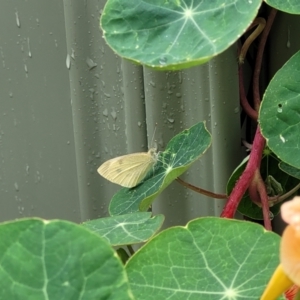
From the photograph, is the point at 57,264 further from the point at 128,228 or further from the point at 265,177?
the point at 265,177

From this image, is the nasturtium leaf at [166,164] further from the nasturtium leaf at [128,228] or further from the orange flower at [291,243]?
the orange flower at [291,243]

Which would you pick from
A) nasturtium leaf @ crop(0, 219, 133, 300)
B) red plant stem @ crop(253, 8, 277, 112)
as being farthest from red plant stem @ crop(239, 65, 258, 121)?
nasturtium leaf @ crop(0, 219, 133, 300)

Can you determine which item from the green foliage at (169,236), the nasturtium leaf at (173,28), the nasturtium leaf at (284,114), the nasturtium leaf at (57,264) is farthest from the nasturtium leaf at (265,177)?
the nasturtium leaf at (57,264)

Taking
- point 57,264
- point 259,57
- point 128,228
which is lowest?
point 128,228

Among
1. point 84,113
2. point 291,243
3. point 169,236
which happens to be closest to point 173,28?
point 169,236

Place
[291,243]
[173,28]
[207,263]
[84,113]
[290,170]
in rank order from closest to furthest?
[291,243]
[207,263]
[173,28]
[290,170]
[84,113]

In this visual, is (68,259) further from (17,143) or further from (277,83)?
(17,143)

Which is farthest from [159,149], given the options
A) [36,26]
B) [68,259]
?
[68,259]
